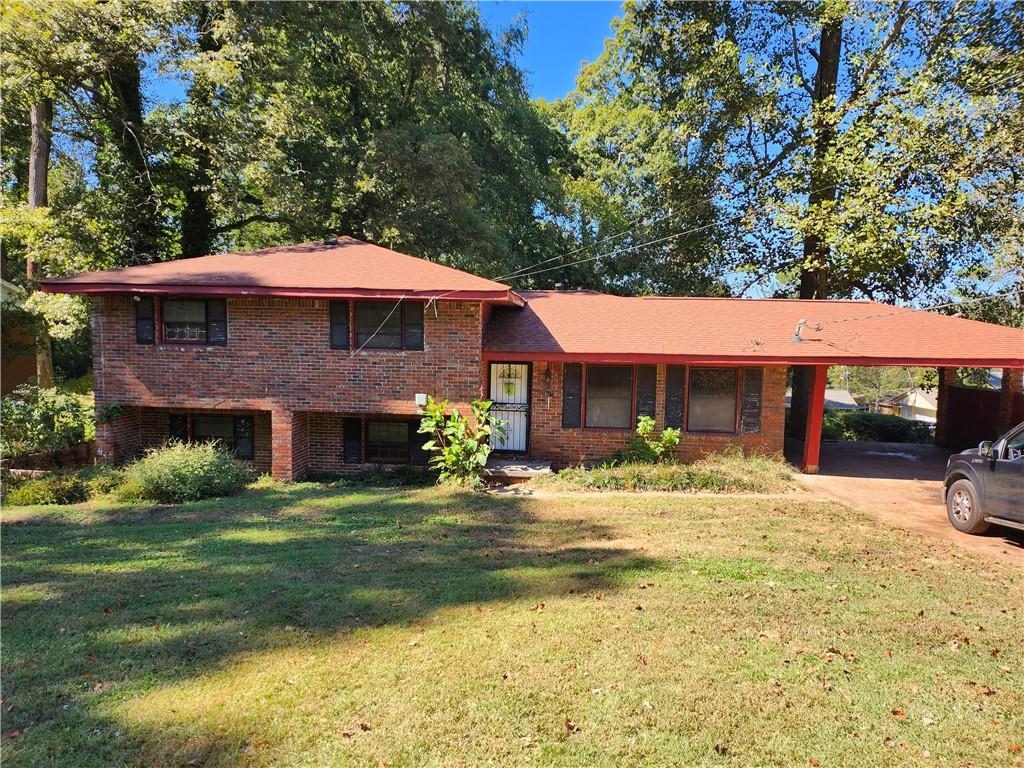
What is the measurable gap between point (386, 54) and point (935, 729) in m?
22.6

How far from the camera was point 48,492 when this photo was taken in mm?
9625

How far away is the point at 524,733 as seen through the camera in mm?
3471

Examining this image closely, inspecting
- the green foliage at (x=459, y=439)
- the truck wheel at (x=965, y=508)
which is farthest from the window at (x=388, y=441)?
the truck wheel at (x=965, y=508)

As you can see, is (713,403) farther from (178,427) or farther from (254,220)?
(254,220)

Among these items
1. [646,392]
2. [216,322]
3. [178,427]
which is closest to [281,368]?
[216,322]

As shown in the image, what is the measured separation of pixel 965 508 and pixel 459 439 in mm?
8161

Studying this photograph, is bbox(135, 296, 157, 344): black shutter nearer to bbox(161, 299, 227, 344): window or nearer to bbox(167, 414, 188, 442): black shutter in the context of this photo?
bbox(161, 299, 227, 344): window

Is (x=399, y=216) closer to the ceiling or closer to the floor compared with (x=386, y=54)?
closer to the floor

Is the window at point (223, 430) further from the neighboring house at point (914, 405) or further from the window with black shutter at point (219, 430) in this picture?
the neighboring house at point (914, 405)

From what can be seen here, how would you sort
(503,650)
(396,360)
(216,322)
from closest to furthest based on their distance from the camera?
(503,650), (396,360), (216,322)

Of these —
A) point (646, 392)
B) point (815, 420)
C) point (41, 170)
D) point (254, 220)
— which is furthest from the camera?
point (254, 220)

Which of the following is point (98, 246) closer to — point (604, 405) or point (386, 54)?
point (386, 54)

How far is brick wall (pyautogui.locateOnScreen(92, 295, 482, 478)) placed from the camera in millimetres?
11867

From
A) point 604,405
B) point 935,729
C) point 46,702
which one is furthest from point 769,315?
point 46,702
